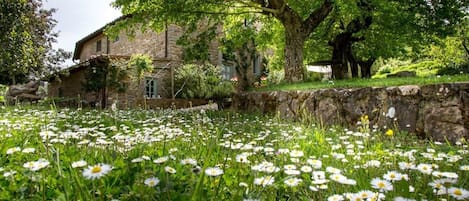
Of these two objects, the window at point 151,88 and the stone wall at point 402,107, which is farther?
the window at point 151,88

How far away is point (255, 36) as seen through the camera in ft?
48.5

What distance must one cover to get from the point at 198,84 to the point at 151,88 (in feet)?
9.03

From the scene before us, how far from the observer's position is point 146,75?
20203 millimetres

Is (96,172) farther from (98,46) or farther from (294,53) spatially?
(98,46)

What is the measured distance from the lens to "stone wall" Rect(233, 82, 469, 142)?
533 cm

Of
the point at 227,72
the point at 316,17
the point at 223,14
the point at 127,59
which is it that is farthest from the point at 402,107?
the point at 227,72

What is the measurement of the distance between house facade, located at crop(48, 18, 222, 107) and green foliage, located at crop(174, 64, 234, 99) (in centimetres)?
60

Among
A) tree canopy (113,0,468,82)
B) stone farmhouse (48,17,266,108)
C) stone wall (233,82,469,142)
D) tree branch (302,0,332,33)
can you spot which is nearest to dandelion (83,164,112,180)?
stone wall (233,82,469,142)

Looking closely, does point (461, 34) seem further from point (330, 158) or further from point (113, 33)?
point (330, 158)

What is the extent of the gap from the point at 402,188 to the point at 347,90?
216 inches

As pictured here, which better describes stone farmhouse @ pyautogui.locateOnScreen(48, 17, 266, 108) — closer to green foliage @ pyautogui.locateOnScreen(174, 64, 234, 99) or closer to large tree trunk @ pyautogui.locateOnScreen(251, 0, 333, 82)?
green foliage @ pyautogui.locateOnScreen(174, 64, 234, 99)

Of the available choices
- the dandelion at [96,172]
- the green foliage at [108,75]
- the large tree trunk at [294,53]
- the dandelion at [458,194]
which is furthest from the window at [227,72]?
the dandelion at [96,172]

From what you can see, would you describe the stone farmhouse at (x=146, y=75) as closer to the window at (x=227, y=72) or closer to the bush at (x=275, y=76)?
the window at (x=227, y=72)

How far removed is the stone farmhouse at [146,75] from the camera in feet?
61.7
